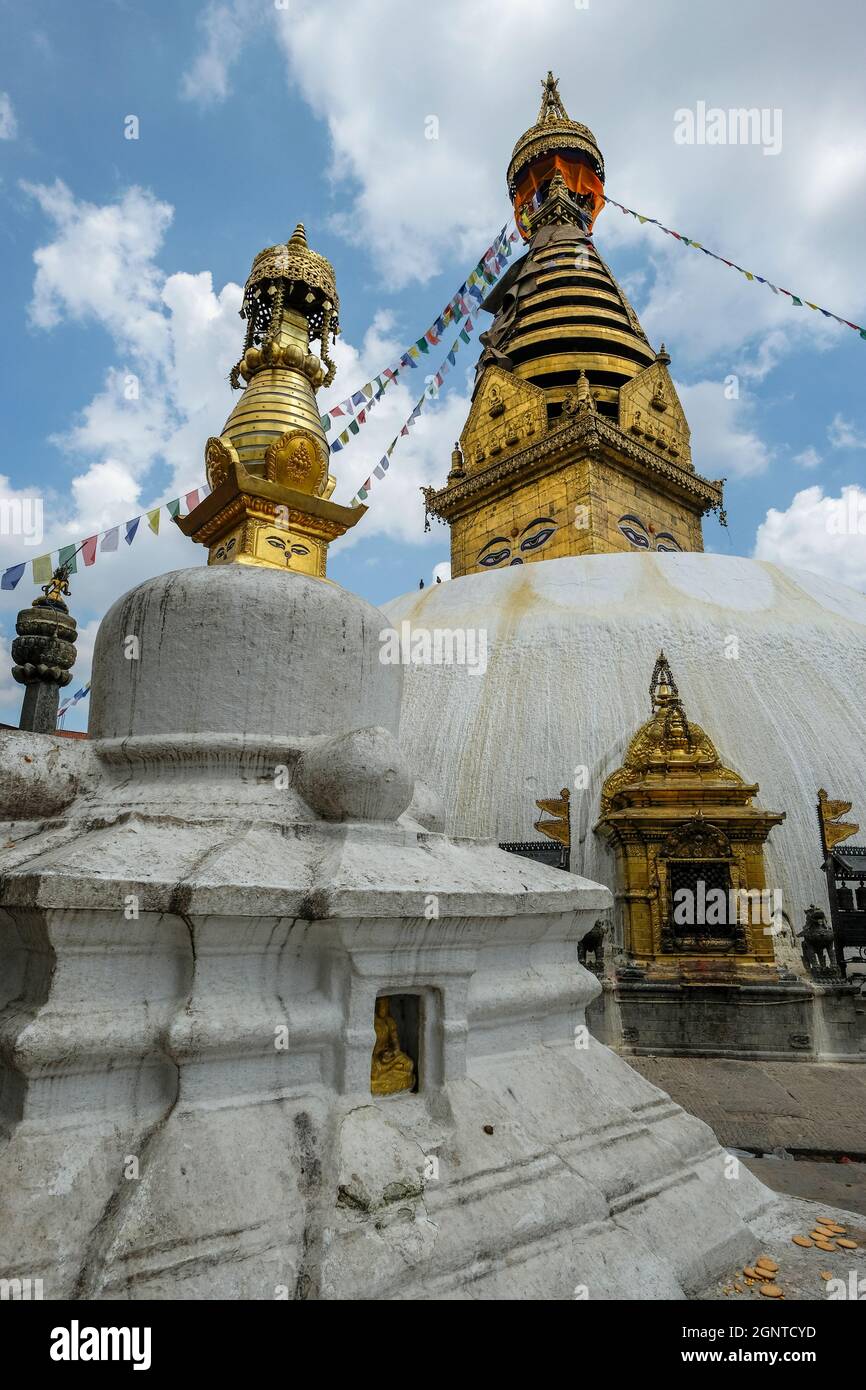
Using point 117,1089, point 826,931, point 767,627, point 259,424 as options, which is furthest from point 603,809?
point 117,1089

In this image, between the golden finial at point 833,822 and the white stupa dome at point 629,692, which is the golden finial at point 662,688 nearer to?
the white stupa dome at point 629,692

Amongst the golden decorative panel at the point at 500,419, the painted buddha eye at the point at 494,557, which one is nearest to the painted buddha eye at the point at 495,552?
the painted buddha eye at the point at 494,557

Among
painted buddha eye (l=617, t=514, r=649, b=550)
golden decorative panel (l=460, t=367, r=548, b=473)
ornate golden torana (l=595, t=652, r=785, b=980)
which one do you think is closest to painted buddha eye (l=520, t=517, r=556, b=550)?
painted buddha eye (l=617, t=514, r=649, b=550)

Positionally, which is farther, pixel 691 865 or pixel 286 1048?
pixel 691 865

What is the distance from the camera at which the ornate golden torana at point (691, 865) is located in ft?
25.7

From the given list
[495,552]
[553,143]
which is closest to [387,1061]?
[495,552]

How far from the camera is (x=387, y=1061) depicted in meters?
2.17

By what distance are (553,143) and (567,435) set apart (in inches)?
612

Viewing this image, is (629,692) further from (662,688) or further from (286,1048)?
(286,1048)

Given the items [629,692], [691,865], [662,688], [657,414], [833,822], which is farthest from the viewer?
[657,414]

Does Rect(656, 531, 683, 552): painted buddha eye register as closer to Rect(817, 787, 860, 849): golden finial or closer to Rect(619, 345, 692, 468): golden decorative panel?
Rect(619, 345, 692, 468): golden decorative panel

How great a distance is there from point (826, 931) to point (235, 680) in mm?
6912

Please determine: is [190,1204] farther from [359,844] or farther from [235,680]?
[235,680]

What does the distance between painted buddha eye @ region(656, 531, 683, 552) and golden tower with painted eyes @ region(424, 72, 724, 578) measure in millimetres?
36
